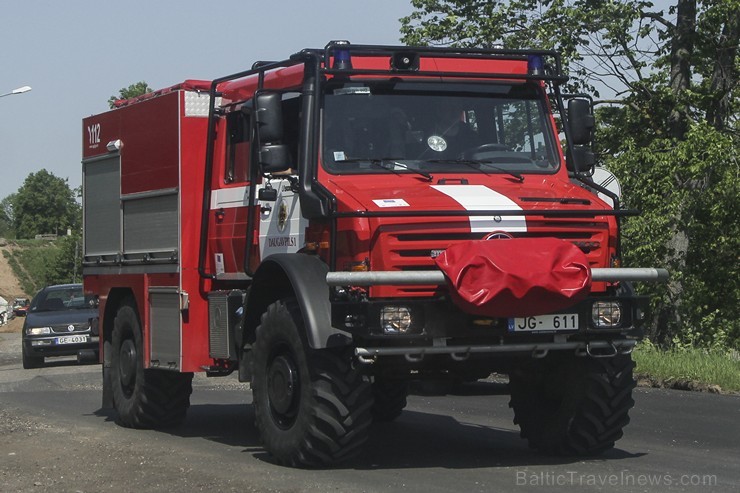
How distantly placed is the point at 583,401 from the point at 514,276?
1.61 metres

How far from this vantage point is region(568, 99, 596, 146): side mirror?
10.5 metres

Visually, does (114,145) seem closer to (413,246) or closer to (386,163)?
(386,163)

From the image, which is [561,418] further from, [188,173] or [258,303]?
[188,173]

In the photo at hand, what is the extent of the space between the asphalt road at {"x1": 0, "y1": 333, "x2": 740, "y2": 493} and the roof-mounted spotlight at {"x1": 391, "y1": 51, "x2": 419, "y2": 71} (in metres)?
2.90

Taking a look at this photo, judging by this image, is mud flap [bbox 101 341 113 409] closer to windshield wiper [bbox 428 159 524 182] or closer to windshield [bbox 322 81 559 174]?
windshield [bbox 322 81 559 174]

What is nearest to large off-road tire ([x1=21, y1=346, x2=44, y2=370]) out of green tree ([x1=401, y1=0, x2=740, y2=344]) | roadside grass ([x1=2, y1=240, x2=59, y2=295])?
green tree ([x1=401, y1=0, x2=740, y2=344])

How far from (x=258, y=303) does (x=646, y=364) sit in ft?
27.3

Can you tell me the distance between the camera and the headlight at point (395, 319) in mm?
8766

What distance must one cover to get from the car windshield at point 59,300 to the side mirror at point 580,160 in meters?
17.8

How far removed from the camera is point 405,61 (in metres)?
Answer: 10.2

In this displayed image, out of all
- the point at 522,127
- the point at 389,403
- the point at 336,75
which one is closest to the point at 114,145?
the point at 389,403

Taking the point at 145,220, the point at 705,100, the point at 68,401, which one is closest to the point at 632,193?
the point at 705,100

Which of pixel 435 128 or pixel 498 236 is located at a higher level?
pixel 435 128

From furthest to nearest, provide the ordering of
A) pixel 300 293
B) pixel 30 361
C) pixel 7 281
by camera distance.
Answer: pixel 7 281 < pixel 30 361 < pixel 300 293
